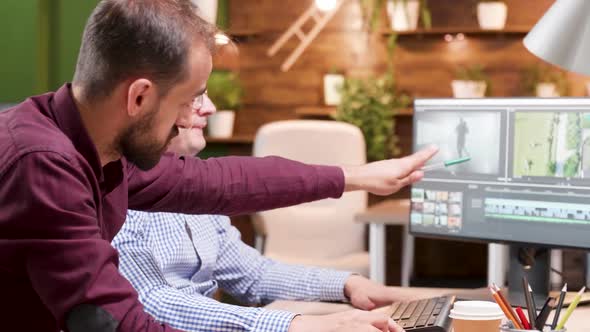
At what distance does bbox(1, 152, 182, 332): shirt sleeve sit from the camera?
115 centimetres

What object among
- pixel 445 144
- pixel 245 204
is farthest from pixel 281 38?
pixel 245 204

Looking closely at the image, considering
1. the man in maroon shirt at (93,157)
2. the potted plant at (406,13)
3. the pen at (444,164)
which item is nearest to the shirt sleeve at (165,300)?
the man in maroon shirt at (93,157)

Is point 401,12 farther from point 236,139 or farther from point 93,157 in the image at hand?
point 93,157

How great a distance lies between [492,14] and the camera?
19.1 ft

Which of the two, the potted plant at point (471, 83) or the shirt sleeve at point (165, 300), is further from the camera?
the potted plant at point (471, 83)

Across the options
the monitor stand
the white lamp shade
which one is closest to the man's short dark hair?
the white lamp shade

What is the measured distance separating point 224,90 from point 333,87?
72cm

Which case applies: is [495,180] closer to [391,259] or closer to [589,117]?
[589,117]

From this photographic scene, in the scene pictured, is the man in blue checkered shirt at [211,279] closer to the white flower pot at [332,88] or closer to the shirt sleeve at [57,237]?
the shirt sleeve at [57,237]

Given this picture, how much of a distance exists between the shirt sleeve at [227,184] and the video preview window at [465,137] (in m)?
0.41

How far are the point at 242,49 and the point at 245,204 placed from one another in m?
4.78

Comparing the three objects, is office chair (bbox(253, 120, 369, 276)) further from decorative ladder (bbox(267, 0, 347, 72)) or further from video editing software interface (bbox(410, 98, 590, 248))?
video editing software interface (bbox(410, 98, 590, 248))

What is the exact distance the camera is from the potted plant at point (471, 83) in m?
5.84

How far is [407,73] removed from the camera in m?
6.18
